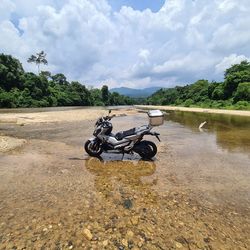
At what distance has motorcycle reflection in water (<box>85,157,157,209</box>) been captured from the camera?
206 inches

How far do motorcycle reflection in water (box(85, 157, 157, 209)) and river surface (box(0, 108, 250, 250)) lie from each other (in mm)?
21

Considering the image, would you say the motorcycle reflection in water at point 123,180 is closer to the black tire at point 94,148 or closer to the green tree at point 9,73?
the black tire at point 94,148

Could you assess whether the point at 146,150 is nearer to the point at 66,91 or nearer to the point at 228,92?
the point at 228,92

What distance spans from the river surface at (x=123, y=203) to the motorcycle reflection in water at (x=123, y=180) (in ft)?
0.07

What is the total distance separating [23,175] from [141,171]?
3.33 metres

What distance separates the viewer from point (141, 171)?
732 centimetres

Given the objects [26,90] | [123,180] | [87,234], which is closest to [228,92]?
[26,90]

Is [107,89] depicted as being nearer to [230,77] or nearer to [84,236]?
[230,77]

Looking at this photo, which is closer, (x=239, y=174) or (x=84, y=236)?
(x=84, y=236)

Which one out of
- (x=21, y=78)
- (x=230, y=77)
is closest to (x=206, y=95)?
(x=230, y=77)

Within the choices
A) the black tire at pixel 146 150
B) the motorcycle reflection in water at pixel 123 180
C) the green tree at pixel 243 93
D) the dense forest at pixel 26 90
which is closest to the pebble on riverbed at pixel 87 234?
the motorcycle reflection in water at pixel 123 180

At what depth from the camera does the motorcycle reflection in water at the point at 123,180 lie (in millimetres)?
5227

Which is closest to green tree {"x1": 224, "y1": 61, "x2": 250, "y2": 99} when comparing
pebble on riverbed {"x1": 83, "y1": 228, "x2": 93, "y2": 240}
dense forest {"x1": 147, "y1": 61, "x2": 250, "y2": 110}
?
dense forest {"x1": 147, "y1": 61, "x2": 250, "y2": 110}

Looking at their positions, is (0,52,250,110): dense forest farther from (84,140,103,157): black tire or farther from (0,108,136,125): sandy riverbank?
(84,140,103,157): black tire
